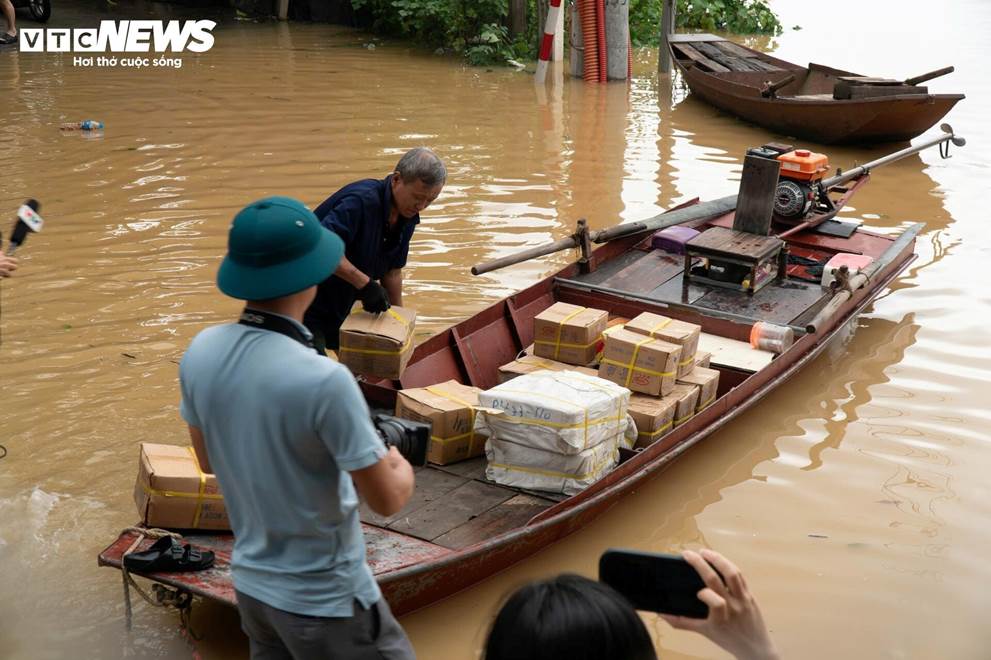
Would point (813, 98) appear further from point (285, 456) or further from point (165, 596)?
point (285, 456)

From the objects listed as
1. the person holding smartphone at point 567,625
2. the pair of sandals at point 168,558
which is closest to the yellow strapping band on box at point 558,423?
the pair of sandals at point 168,558

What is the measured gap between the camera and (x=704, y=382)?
620 centimetres

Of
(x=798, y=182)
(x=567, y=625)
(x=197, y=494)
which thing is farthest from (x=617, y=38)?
(x=567, y=625)

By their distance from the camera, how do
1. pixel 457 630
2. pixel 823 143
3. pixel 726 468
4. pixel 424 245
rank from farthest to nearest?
pixel 823 143 < pixel 424 245 < pixel 726 468 < pixel 457 630

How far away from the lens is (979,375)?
296 inches

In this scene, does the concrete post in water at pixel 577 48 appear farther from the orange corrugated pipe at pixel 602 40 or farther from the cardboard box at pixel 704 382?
the cardboard box at pixel 704 382

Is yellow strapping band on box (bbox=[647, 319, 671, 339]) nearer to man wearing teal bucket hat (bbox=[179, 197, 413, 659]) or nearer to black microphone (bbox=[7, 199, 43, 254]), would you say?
black microphone (bbox=[7, 199, 43, 254])

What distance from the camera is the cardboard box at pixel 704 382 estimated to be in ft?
20.3

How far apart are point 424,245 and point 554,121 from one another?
5349mm

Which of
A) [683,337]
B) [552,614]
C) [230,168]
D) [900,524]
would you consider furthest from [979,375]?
[230,168]

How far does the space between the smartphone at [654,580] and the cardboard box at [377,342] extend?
3724mm

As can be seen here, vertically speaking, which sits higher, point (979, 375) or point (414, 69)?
point (414, 69)

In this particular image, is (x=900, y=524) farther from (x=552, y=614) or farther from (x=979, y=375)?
(x=552, y=614)

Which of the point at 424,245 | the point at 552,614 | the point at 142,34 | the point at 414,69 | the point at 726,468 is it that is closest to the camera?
the point at 552,614
